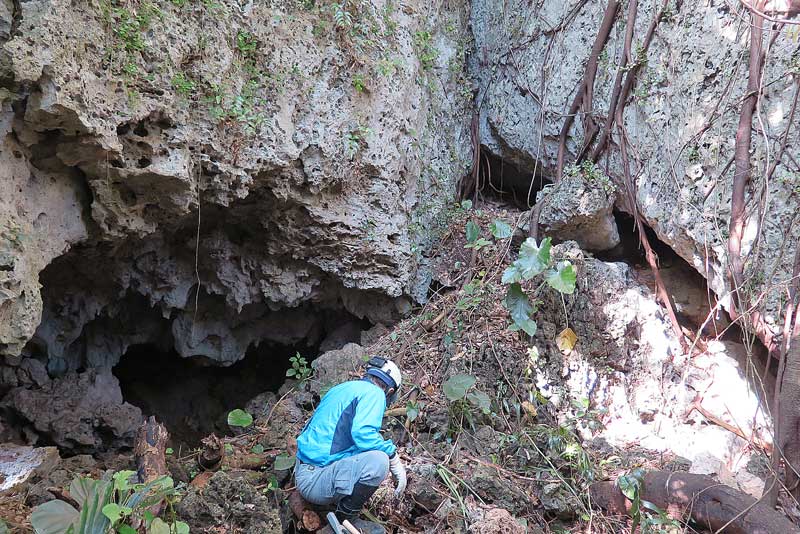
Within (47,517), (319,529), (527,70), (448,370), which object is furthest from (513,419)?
(527,70)

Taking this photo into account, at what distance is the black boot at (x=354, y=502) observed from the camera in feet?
10.3

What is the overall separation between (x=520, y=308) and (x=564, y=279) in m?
0.40

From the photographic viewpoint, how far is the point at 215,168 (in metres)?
4.18

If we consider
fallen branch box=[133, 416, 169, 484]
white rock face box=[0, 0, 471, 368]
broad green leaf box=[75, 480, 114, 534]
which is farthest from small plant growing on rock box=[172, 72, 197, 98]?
broad green leaf box=[75, 480, 114, 534]

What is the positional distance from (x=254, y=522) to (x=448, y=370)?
1962 millimetres

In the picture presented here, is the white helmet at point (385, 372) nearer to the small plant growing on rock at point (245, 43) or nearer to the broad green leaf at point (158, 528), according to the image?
the broad green leaf at point (158, 528)

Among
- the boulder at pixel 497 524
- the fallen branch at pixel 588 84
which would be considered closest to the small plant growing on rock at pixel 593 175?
the fallen branch at pixel 588 84

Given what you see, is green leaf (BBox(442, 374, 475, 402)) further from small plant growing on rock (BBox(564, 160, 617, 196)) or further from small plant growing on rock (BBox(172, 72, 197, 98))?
small plant growing on rock (BBox(172, 72, 197, 98))

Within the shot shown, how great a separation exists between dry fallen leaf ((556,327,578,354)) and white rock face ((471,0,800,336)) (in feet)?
3.56

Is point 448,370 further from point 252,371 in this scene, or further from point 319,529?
point 252,371

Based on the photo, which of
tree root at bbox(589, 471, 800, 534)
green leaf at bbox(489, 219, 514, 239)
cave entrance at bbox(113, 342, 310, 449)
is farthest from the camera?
cave entrance at bbox(113, 342, 310, 449)

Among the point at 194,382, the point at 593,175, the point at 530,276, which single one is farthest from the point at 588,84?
the point at 194,382

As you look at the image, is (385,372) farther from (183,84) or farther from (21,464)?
(183,84)

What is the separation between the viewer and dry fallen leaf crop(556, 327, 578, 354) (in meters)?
4.61
